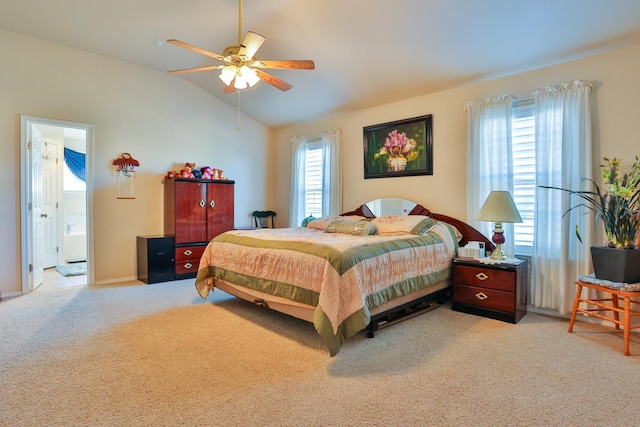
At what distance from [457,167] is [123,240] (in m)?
4.64

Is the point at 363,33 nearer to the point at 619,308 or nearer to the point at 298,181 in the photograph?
the point at 298,181

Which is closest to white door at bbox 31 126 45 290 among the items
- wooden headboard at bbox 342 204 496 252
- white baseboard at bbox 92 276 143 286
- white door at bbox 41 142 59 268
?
white baseboard at bbox 92 276 143 286

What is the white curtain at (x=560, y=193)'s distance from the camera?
10.5 feet

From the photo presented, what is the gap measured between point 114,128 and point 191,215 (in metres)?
1.59

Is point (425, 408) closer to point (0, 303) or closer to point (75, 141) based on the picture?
point (0, 303)

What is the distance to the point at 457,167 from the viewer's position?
4145 mm

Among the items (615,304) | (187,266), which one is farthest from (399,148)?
(187,266)

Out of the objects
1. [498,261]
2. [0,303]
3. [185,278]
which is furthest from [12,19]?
[498,261]

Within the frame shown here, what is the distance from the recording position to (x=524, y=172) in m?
3.59

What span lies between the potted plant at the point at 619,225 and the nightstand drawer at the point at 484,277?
66 cm

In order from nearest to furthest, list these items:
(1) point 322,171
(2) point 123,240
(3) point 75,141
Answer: (2) point 123,240
(1) point 322,171
(3) point 75,141

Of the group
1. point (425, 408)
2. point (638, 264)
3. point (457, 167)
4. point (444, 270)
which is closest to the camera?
point (425, 408)

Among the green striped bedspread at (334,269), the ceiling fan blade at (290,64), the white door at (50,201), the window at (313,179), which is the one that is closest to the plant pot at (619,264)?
the green striped bedspread at (334,269)

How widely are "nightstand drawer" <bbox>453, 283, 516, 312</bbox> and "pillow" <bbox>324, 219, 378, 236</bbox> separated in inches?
41.2
